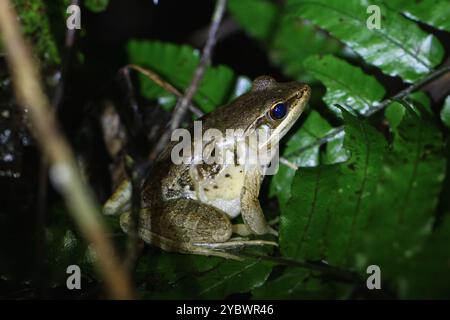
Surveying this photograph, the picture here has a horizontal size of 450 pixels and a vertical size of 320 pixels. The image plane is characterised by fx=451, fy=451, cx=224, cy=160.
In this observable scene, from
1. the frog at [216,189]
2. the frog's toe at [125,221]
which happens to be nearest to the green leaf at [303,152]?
the frog at [216,189]

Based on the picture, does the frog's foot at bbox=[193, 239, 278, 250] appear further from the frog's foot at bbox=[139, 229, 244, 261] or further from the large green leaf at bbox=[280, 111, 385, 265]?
the large green leaf at bbox=[280, 111, 385, 265]

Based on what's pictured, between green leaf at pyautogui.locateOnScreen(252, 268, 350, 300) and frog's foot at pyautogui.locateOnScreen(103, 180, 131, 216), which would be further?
frog's foot at pyautogui.locateOnScreen(103, 180, 131, 216)

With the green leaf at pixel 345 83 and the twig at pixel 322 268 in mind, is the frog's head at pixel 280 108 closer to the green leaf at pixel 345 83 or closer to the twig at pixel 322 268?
the green leaf at pixel 345 83

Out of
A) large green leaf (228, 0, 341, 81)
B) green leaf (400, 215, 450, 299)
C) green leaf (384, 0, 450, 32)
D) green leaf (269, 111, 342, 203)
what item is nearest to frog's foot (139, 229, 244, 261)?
green leaf (269, 111, 342, 203)

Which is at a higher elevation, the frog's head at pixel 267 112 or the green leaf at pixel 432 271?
the frog's head at pixel 267 112

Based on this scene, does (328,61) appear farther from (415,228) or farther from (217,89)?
(415,228)

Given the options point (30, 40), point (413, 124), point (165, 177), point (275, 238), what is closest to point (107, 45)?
point (30, 40)
